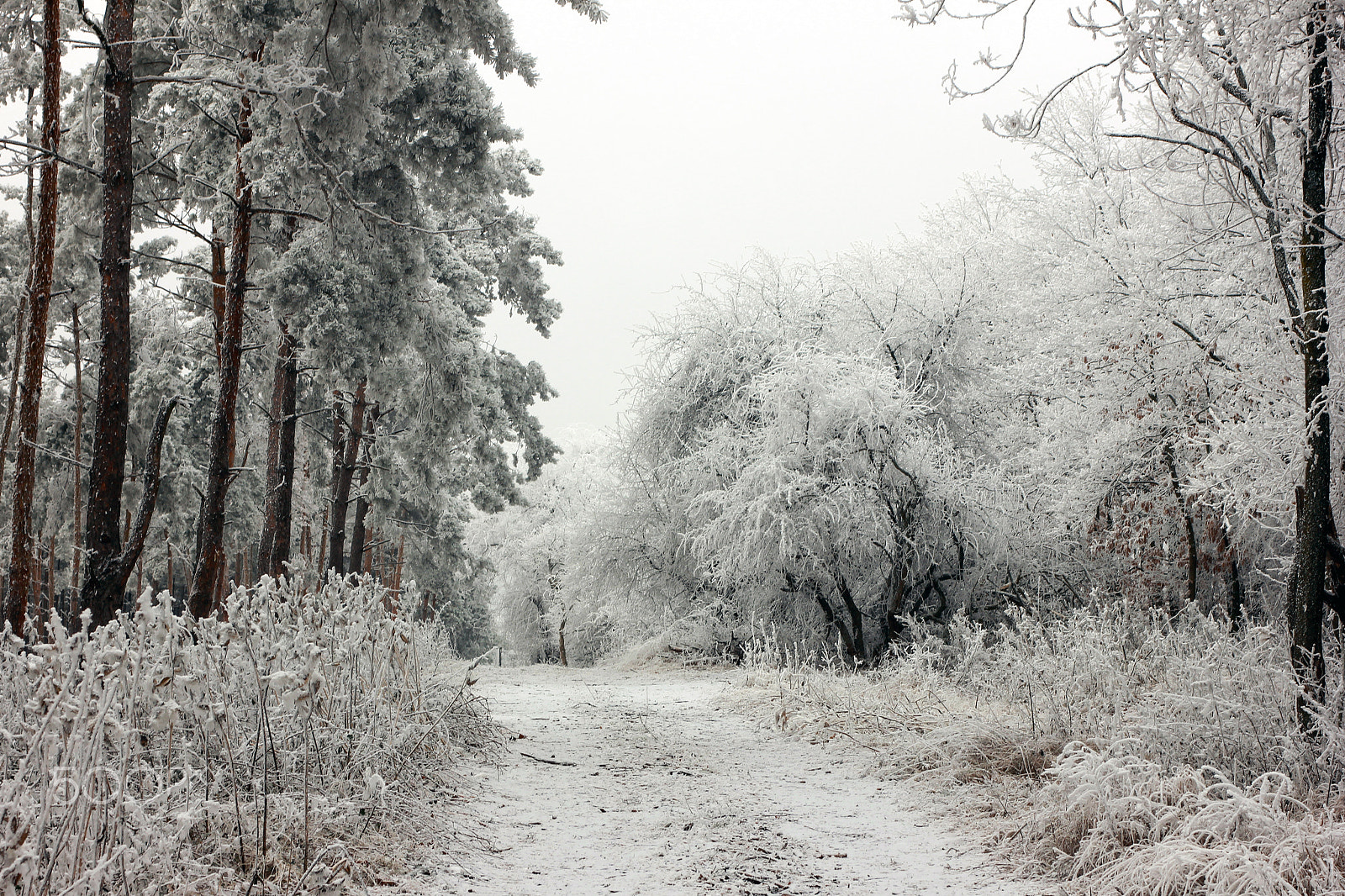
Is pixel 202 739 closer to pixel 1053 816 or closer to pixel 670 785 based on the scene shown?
pixel 670 785

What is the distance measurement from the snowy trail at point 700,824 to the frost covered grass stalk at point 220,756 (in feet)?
1.45

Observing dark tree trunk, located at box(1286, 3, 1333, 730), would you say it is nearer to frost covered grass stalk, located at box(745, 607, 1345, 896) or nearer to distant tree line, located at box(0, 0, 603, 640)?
frost covered grass stalk, located at box(745, 607, 1345, 896)

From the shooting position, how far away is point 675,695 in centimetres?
1052

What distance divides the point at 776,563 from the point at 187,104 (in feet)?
30.7

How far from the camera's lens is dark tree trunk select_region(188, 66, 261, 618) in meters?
8.37

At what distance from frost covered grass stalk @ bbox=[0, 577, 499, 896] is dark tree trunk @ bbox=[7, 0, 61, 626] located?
10.7ft

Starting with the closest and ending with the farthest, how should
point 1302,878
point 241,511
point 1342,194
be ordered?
point 1302,878, point 1342,194, point 241,511

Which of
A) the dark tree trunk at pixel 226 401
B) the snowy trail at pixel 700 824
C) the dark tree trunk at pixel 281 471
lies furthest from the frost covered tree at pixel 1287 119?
the dark tree trunk at pixel 281 471

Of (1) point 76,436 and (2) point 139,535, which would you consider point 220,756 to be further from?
(1) point 76,436

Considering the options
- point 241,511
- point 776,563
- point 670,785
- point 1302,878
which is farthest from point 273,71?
point 241,511

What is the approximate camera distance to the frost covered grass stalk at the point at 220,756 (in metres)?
2.39

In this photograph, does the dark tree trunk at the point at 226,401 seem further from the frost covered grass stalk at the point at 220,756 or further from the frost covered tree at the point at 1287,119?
the frost covered tree at the point at 1287,119

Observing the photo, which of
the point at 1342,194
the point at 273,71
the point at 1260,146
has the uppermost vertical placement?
the point at 273,71

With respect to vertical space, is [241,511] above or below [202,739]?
above
